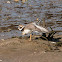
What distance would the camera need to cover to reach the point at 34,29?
721 centimetres

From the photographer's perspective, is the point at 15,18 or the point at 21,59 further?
the point at 15,18

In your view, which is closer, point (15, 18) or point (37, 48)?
point (37, 48)

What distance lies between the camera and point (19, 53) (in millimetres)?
6426

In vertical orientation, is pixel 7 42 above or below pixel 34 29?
below

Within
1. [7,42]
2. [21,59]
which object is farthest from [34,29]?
[21,59]

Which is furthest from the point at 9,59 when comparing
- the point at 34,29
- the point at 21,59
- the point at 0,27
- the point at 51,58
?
the point at 0,27

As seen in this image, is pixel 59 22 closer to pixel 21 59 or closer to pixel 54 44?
pixel 54 44

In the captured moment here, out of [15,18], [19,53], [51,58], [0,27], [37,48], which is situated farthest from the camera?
[15,18]

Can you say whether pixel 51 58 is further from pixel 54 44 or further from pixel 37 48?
pixel 54 44

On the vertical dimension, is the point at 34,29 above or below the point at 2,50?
above

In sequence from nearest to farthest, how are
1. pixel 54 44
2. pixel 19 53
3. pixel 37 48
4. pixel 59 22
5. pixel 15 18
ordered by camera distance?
pixel 19 53 < pixel 37 48 < pixel 54 44 < pixel 59 22 < pixel 15 18

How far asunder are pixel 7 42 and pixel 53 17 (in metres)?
5.93

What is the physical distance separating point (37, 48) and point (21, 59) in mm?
1145

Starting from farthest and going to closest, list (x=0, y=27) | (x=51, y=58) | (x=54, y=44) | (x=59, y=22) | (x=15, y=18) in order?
1. (x=15, y=18)
2. (x=59, y=22)
3. (x=0, y=27)
4. (x=54, y=44)
5. (x=51, y=58)
